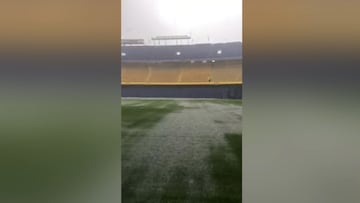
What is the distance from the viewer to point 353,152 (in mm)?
952

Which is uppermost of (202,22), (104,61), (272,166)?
(202,22)

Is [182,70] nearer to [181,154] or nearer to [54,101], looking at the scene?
[181,154]

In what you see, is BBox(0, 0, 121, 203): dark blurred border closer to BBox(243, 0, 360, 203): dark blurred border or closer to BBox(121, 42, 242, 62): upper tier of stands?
BBox(121, 42, 242, 62): upper tier of stands

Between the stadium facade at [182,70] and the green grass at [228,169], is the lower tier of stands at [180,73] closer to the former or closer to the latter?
the stadium facade at [182,70]

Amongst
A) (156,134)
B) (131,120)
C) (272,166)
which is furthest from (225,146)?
(131,120)

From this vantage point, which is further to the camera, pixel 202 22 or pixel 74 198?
pixel 202 22

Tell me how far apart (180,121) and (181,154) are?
0.52 feet

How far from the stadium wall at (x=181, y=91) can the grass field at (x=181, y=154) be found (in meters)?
0.04

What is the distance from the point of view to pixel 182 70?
4.34 ft

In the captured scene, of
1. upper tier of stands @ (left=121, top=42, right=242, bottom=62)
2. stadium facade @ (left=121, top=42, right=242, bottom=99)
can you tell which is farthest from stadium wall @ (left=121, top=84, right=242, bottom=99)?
upper tier of stands @ (left=121, top=42, right=242, bottom=62)

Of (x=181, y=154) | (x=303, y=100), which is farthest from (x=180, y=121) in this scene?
(x=303, y=100)

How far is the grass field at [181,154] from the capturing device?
1.07 meters

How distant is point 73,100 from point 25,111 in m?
0.19

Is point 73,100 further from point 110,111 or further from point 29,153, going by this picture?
point 29,153
